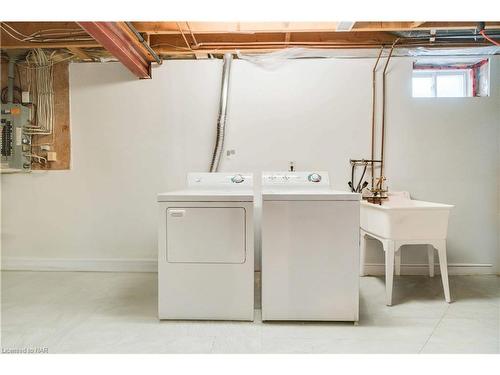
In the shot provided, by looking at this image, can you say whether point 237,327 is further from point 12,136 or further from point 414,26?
point 12,136

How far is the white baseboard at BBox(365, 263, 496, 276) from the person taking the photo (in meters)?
2.95

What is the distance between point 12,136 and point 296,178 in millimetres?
2861

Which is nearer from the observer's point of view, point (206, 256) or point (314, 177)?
point (206, 256)

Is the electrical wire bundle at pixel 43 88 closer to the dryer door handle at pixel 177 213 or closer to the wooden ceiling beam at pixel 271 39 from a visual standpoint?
the wooden ceiling beam at pixel 271 39

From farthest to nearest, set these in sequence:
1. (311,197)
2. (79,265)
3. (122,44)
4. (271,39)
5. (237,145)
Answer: (79,265), (237,145), (271,39), (122,44), (311,197)

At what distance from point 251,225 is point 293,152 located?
1.31 metres

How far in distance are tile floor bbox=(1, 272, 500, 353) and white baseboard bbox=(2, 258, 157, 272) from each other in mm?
518

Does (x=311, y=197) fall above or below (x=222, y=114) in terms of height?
below

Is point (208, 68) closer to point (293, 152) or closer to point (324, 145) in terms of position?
point (293, 152)

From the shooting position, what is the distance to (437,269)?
2.95m

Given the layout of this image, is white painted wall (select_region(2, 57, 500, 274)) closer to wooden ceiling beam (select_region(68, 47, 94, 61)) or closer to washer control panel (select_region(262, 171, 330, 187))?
wooden ceiling beam (select_region(68, 47, 94, 61))

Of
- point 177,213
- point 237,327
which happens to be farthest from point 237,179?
point 237,327

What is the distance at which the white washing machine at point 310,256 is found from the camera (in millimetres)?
1883
